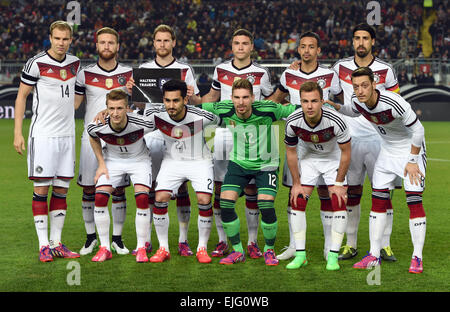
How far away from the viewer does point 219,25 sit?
32500 mm

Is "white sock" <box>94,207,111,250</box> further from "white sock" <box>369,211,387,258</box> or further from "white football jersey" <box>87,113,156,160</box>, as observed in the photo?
"white sock" <box>369,211,387,258</box>

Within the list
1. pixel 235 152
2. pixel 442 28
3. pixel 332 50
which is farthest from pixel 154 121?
pixel 442 28

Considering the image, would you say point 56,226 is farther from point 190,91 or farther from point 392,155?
point 392,155

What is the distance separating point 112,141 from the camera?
6848 mm

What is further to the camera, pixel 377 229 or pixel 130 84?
pixel 130 84

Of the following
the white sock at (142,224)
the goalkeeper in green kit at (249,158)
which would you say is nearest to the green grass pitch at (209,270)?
the white sock at (142,224)

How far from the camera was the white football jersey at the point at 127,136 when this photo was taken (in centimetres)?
675

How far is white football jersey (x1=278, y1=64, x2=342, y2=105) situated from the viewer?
23.1 ft

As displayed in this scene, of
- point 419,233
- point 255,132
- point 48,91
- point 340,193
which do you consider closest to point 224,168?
point 255,132

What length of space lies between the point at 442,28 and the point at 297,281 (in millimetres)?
27084

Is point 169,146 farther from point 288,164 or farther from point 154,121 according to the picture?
point 288,164

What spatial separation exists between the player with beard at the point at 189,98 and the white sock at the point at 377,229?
1.84m

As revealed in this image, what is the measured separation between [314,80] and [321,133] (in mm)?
832

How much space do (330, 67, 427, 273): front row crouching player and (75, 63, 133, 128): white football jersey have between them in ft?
7.97
